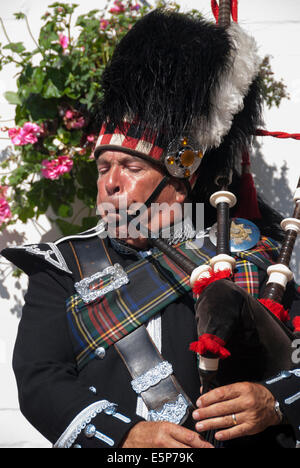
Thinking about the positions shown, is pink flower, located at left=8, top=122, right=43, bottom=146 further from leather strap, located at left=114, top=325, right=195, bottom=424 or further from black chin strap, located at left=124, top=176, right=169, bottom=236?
leather strap, located at left=114, top=325, right=195, bottom=424

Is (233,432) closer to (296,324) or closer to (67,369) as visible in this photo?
(296,324)

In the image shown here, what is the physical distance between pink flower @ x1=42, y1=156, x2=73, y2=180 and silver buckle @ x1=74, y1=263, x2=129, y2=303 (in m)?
0.87

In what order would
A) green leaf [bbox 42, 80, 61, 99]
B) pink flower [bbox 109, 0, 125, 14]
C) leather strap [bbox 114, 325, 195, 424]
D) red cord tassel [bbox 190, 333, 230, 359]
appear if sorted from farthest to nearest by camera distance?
pink flower [bbox 109, 0, 125, 14] → green leaf [bbox 42, 80, 61, 99] → leather strap [bbox 114, 325, 195, 424] → red cord tassel [bbox 190, 333, 230, 359]

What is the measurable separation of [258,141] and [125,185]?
143 cm

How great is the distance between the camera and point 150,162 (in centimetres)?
204

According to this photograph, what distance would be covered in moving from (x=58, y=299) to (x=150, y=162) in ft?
2.09

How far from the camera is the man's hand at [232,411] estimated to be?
1.53 m

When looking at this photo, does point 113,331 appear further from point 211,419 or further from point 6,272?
point 6,272

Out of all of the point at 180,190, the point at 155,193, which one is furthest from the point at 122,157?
the point at 180,190

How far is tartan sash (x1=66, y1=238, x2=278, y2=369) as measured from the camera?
1878 mm

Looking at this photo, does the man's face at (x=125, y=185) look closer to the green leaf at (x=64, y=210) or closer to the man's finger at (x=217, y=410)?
the man's finger at (x=217, y=410)

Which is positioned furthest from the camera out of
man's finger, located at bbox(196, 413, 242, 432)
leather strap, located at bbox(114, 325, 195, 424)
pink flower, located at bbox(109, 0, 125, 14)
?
pink flower, located at bbox(109, 0, 125, 14)

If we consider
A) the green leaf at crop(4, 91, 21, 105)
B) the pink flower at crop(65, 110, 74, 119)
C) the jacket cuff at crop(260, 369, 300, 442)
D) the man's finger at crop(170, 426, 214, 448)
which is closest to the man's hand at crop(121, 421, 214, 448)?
the man's finger at crop(170, 426, 214, 448)
